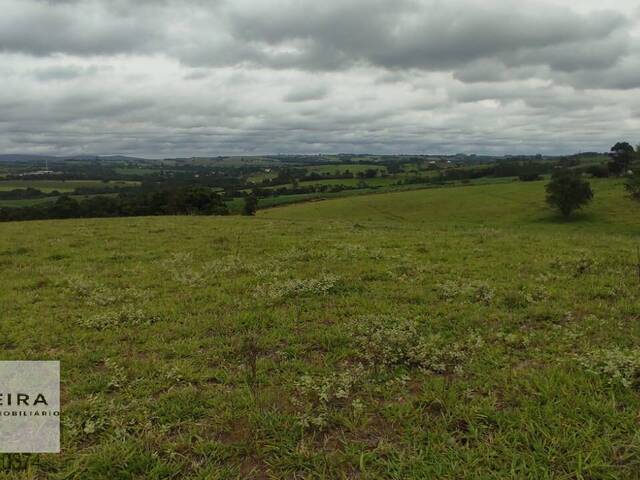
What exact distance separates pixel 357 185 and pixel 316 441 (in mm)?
124909

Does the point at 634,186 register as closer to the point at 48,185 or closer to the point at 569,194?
the point at 569,194

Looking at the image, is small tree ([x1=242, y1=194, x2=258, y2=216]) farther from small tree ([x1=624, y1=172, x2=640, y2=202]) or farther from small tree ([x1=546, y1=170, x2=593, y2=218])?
small tree ([x1=624, y1=172, x2=640, y2=202])

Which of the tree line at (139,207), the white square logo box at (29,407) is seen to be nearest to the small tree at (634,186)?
the tree line at (139,207)

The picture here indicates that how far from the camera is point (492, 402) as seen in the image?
15.0 ft

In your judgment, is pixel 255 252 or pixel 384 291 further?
pixel 255 252

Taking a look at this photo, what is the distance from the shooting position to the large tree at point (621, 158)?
99.5 meters

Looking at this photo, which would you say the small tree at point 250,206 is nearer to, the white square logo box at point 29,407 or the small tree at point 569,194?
→ the small tree at point 569,194

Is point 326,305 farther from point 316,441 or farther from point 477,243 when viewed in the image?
point 477,243

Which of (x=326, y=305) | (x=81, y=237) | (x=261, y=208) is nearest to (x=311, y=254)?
(x=326, y=305)

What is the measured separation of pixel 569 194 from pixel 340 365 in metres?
68.9

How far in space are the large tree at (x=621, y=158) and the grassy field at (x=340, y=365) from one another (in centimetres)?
11382

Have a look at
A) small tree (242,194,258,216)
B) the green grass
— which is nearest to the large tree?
small tree (242,194,258,216)

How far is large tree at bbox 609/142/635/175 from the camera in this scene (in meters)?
99.5

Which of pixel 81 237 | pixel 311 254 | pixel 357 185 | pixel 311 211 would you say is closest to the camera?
pixel 311 254
